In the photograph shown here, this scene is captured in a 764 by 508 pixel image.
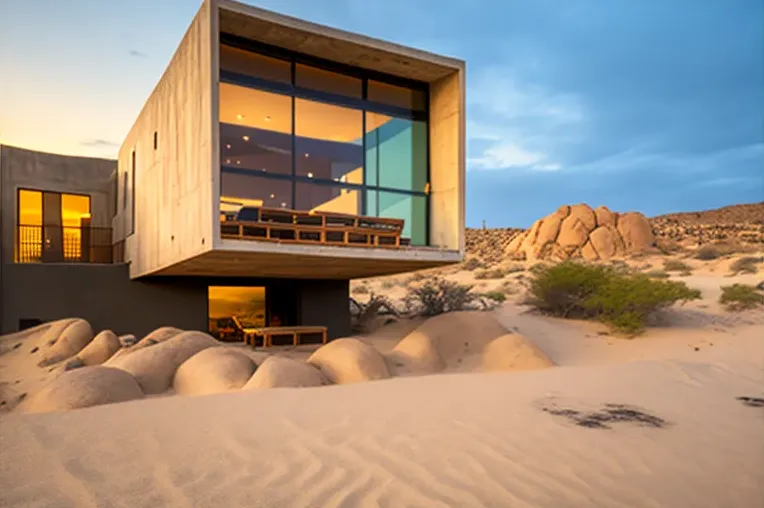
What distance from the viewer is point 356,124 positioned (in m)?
11.0

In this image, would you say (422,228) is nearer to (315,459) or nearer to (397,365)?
(397,365)

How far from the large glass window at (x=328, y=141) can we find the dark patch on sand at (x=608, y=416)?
20.4ft

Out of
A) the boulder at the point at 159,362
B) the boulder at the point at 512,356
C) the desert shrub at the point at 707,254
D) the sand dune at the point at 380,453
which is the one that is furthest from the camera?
the desert shrub at the point at 707,254

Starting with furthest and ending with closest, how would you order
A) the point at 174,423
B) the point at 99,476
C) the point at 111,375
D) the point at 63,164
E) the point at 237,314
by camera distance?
1. the point at 237,314
2. the point at 63,164
3. the point at 111,375
4. the point at 174,423
5. the point at 99,476

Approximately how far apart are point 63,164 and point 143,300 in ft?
20.7

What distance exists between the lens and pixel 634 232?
1323 inches

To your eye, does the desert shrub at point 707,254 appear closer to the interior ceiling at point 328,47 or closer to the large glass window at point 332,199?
the interior ceiling at point 328,47

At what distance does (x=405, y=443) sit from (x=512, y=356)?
558 cm

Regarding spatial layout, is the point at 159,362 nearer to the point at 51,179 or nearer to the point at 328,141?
the point at 328,141

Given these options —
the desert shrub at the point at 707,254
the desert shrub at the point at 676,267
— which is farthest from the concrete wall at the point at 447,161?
the desert shrub at the point at 707,254

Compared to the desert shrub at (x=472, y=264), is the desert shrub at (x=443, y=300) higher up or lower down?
lower down

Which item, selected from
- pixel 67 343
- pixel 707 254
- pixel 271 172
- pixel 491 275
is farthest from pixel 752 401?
pixel 707 254

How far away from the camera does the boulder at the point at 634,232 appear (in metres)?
33.0

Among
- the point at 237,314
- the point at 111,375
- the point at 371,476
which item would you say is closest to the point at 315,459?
the point at 371,476
